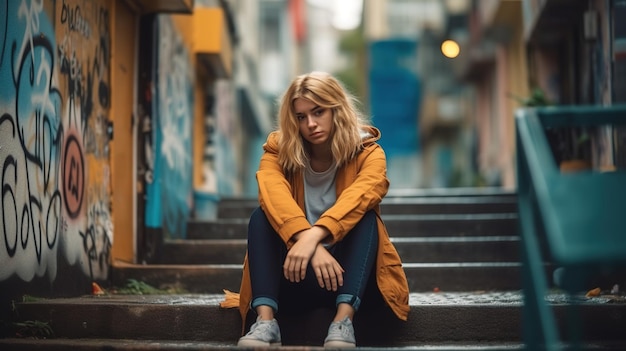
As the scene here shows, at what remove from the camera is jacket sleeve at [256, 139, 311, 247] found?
380 cm

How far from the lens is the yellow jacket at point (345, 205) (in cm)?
381

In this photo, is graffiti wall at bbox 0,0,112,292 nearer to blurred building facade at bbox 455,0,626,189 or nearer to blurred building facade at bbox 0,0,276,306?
blurred building facade at bbox 0,0,276,306

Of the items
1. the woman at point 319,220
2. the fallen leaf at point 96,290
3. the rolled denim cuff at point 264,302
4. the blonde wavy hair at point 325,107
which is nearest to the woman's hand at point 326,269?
the woman at point 319,220

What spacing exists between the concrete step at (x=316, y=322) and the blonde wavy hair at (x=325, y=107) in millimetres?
752

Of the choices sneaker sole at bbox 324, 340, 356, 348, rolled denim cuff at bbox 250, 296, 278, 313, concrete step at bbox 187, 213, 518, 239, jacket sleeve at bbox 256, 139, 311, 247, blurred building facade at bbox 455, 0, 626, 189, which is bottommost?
sneaker sole at bbox 324, 340, 356, 348

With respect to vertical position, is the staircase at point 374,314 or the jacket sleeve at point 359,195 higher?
the jacket sleeve at point 359,195

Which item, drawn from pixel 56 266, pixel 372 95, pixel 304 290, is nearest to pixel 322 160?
pixel 304 290

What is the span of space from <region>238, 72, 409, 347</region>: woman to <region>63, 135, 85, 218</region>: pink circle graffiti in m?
1.49

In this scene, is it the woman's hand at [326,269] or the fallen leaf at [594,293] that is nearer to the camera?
the woman's hand at [326,269]

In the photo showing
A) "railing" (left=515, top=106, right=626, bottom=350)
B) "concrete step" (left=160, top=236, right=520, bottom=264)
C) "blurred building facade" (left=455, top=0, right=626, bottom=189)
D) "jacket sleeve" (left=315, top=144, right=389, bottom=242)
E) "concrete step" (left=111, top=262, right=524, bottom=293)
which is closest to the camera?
"railing" (left=515, top=106, right=626, bottom=350)

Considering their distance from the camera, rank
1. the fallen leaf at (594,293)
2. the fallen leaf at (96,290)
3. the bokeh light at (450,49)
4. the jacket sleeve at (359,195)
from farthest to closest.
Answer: the bokeh light at (450,49), the fallen leaf at (96,290), the fallen leaf at (594,293), the jacket sleeve at (359,195)

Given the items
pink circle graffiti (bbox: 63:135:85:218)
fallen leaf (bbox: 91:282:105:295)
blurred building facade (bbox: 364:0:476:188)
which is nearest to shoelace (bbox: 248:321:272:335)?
pink circle graffiti (bbox: 63:135:85:218)

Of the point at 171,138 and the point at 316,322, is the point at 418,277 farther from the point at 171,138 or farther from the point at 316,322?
the point at 171,138

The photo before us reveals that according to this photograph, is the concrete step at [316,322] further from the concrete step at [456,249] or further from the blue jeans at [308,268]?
the concrete step at [456,249]
